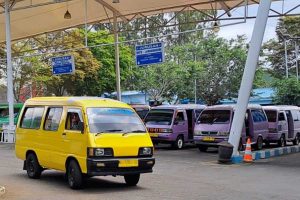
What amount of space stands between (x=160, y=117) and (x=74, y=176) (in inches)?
483

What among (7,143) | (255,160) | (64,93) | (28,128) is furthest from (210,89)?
(28,128)

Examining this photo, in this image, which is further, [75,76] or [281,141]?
[75,76]

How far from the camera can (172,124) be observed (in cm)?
2220

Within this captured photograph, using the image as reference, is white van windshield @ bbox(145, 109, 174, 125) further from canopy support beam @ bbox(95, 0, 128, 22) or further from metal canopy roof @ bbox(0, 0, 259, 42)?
canopy support beam @ bbox(95, 0, 128, 22)

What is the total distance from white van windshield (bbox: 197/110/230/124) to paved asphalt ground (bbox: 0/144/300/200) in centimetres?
409

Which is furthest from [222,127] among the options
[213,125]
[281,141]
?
[281,141]

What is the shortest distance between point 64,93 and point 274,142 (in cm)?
2506

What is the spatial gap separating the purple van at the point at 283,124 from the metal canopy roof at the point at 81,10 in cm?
555

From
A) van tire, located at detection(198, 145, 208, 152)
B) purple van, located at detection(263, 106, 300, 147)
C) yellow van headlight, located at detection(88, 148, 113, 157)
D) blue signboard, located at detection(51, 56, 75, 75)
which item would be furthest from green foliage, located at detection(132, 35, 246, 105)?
yellow van headlight, located at detection(88, 148, 113, 157)

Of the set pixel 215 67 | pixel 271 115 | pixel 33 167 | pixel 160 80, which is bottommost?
pixel 33 167

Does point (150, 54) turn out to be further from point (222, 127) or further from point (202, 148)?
point (222, 127)

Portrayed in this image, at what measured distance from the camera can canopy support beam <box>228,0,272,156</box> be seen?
1644 centimetres

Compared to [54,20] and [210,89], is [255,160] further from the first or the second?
[210,89]

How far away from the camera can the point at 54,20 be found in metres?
29.8
